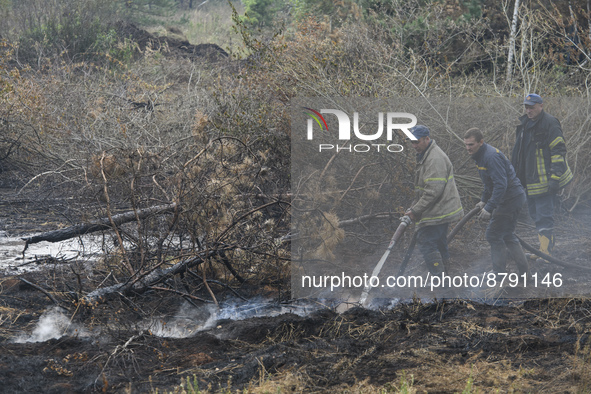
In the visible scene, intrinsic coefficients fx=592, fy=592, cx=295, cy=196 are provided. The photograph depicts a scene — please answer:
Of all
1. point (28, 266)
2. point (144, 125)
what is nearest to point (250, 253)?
point (28, 266)

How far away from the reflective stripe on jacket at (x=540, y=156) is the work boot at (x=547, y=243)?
48 cm

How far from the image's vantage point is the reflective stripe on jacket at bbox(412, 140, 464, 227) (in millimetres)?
5801

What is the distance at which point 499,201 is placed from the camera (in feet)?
19.2

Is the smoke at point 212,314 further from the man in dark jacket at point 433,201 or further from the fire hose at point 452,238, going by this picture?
the man in dark jacket at point 433,201

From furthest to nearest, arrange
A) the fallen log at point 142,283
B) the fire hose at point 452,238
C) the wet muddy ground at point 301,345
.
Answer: the fire hose at point 452,238 → the fallen log at point 142,283 → the wet muddy ground at point 301,345

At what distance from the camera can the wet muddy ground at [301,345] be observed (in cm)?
425

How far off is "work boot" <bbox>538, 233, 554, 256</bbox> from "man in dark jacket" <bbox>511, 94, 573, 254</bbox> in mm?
204

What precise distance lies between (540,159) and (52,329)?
4977 mm

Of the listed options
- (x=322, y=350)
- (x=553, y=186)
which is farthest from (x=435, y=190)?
(x=322, y=350)

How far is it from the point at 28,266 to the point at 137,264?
1.75 m

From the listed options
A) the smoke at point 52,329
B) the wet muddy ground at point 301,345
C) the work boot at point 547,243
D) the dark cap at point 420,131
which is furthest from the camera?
the work boot at point 547,243

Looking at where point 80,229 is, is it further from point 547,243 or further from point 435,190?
point 547,243

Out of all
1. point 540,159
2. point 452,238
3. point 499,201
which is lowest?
point 452,238

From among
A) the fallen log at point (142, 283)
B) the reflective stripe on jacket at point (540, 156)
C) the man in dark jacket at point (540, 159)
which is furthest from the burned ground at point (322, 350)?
the reflective stripe on jacket at point (540, 156)
